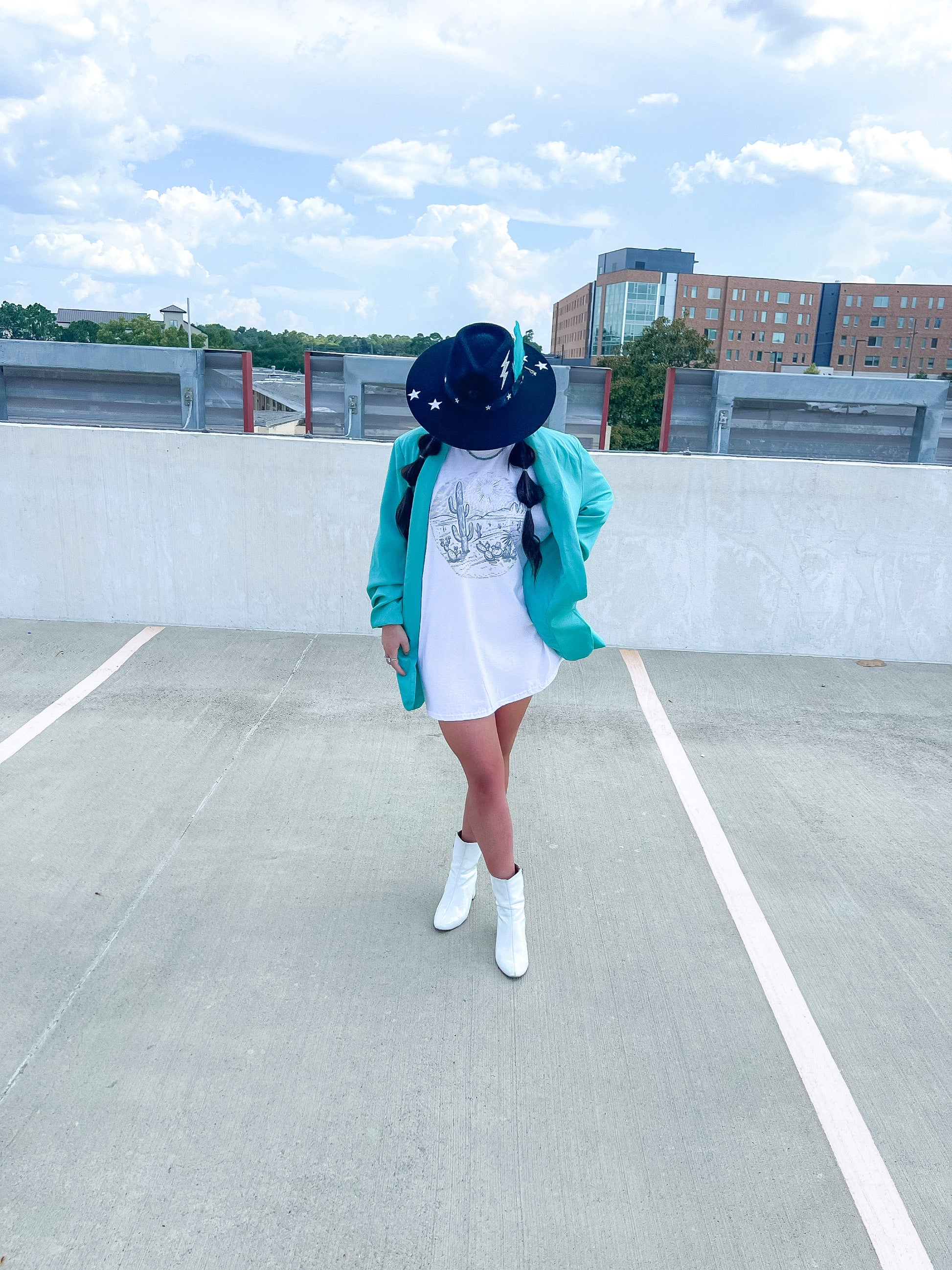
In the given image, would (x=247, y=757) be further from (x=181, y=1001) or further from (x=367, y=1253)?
(x=367, y=1253)

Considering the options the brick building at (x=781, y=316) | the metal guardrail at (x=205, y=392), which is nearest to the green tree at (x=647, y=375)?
the metal guardrail at (x=205, y=392)

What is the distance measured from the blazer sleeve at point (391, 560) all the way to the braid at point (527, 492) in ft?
1.15

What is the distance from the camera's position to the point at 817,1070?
2.46 metres

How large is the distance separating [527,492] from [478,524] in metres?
0.16

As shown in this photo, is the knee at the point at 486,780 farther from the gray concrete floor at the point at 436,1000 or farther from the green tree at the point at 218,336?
the green tree at the point at 218,336

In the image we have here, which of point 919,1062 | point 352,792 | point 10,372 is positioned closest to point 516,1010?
point 919,1062

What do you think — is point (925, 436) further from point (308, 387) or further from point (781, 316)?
point (781, 316)

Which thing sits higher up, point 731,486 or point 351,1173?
point 731,486

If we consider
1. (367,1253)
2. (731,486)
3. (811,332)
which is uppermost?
(811,332)

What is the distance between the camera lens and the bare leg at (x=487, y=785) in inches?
104

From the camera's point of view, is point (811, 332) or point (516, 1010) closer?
point (516, 1010)

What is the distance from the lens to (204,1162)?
212 cm

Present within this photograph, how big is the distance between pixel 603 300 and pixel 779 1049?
168377 mm

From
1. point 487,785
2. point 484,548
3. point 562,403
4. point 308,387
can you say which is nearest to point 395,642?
point 484,548
